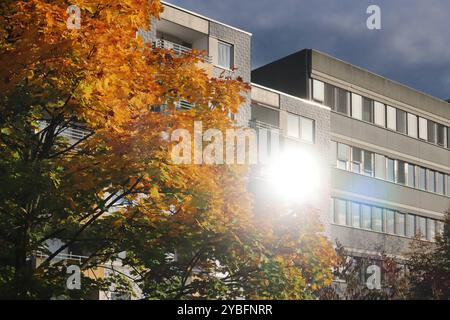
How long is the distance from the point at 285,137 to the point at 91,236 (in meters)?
29.0

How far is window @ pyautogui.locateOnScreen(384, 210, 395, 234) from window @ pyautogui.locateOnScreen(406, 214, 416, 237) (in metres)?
1.66

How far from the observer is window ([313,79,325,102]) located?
51831 mm

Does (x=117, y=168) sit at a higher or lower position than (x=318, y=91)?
lower

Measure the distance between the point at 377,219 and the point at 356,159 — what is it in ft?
13.0

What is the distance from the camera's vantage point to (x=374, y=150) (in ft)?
182

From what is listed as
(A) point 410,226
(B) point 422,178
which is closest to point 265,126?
(A) point 410,226

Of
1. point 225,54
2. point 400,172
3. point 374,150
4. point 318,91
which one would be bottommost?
point 400,172

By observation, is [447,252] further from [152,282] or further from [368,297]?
[152,282]

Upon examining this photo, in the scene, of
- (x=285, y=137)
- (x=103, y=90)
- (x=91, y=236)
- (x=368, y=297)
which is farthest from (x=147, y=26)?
(x=285, y=137)

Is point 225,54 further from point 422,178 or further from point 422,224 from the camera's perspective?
point 422,224

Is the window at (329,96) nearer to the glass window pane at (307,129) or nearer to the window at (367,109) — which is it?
the glass window pane at (307,129)

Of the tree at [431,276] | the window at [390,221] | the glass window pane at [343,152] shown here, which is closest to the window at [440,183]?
the window at [390,221]

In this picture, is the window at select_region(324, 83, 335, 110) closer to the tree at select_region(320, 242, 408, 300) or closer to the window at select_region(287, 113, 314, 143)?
the window at select_region(287, 113, 314, 143)

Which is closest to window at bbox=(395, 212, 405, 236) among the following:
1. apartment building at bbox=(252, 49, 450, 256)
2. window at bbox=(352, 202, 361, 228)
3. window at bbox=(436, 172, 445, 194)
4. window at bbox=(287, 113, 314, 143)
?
apartment building at bbox=(252, 49, 450, 256)
